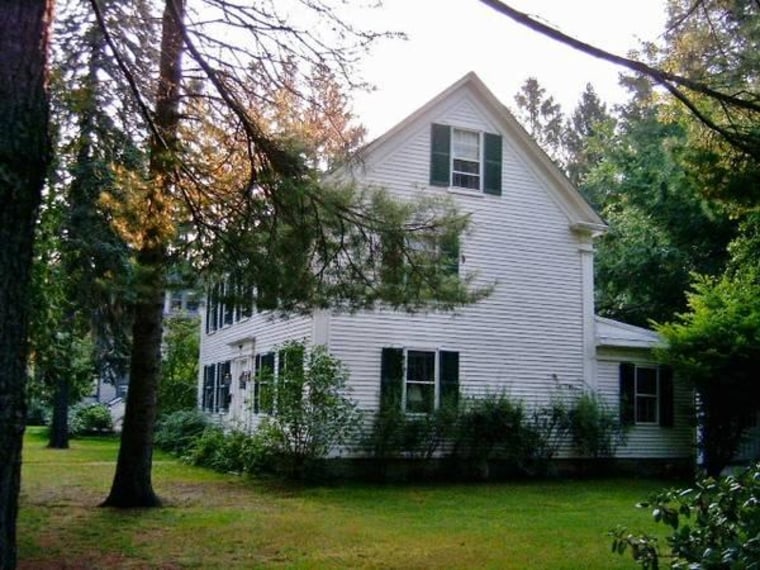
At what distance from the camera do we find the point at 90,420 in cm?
3225

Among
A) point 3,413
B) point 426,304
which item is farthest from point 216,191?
point 3,413

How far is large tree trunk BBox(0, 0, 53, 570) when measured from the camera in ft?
10.7

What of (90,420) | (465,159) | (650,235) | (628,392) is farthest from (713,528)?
(90,420)

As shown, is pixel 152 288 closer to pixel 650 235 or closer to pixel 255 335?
pixel 255 335

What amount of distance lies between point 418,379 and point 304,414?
9.12ft

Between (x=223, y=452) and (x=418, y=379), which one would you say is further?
(x=223, y=452)

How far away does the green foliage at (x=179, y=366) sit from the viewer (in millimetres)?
27866

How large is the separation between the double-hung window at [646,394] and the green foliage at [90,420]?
71.9 feet

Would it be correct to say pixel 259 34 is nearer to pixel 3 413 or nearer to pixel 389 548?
pixel 3 413

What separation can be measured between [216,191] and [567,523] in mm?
6038

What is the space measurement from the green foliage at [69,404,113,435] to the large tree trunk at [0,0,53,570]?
30.3 m

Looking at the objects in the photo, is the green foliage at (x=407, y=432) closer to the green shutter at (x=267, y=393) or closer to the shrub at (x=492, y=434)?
the shrub at (x=492, y=434)

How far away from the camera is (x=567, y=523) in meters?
10.2

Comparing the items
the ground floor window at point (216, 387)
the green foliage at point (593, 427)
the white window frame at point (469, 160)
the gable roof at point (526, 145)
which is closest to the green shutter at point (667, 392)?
the green foliage at point (593, 427)
